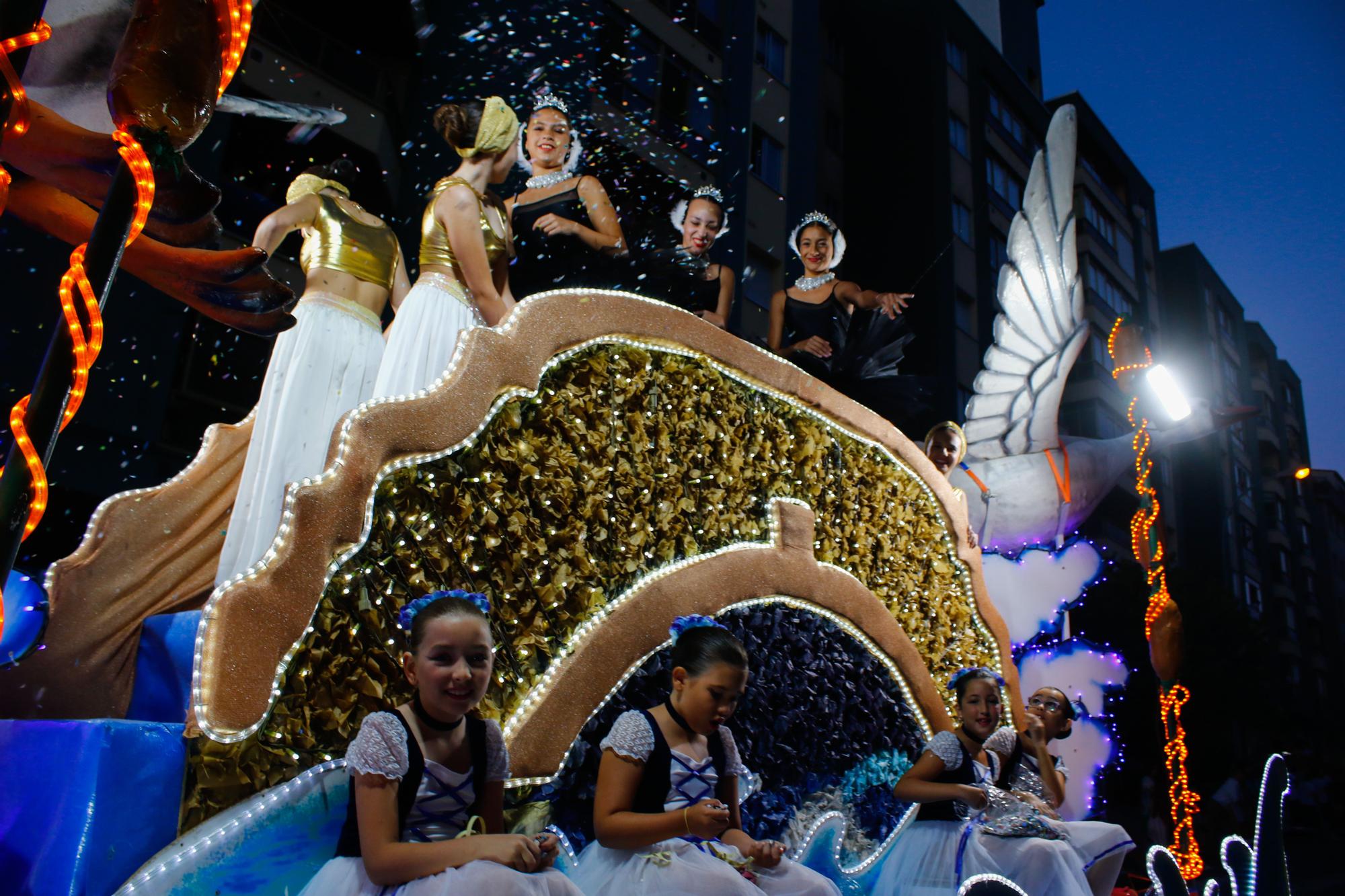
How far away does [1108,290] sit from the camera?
943 inches

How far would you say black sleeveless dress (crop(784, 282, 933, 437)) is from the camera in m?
6.84

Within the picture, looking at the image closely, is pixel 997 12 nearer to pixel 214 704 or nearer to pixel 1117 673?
pixel 1117 673

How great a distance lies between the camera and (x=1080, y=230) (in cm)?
2114

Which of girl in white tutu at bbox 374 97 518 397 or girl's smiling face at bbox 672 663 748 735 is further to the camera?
girl in white tutu at bbox 374 97 518 397

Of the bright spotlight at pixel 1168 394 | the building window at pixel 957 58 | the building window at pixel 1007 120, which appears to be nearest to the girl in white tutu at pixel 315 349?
the bright spotlight at pixel 1168 394

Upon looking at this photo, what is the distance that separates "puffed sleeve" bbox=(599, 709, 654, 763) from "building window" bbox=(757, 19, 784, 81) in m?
10.1

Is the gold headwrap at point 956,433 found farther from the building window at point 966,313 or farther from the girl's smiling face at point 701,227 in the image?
the building window at point 966,313

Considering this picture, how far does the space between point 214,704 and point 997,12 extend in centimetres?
1561

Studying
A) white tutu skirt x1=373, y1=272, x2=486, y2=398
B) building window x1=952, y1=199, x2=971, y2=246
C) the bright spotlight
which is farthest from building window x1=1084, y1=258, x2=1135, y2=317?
white tutu skirt x1=373, y1=272, x2=486, y2=398

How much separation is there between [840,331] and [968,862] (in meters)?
3.98

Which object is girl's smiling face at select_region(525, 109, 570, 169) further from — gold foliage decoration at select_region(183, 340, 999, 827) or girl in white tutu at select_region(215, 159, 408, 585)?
gold foliage decoration at select_region(183, 340, 999, 827)

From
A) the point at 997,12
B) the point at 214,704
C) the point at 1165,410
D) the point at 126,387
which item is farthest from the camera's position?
the point at 997,12

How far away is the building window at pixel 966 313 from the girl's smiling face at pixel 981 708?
11726 millimetres

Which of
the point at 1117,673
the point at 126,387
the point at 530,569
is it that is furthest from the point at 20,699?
the point at 1117,673
